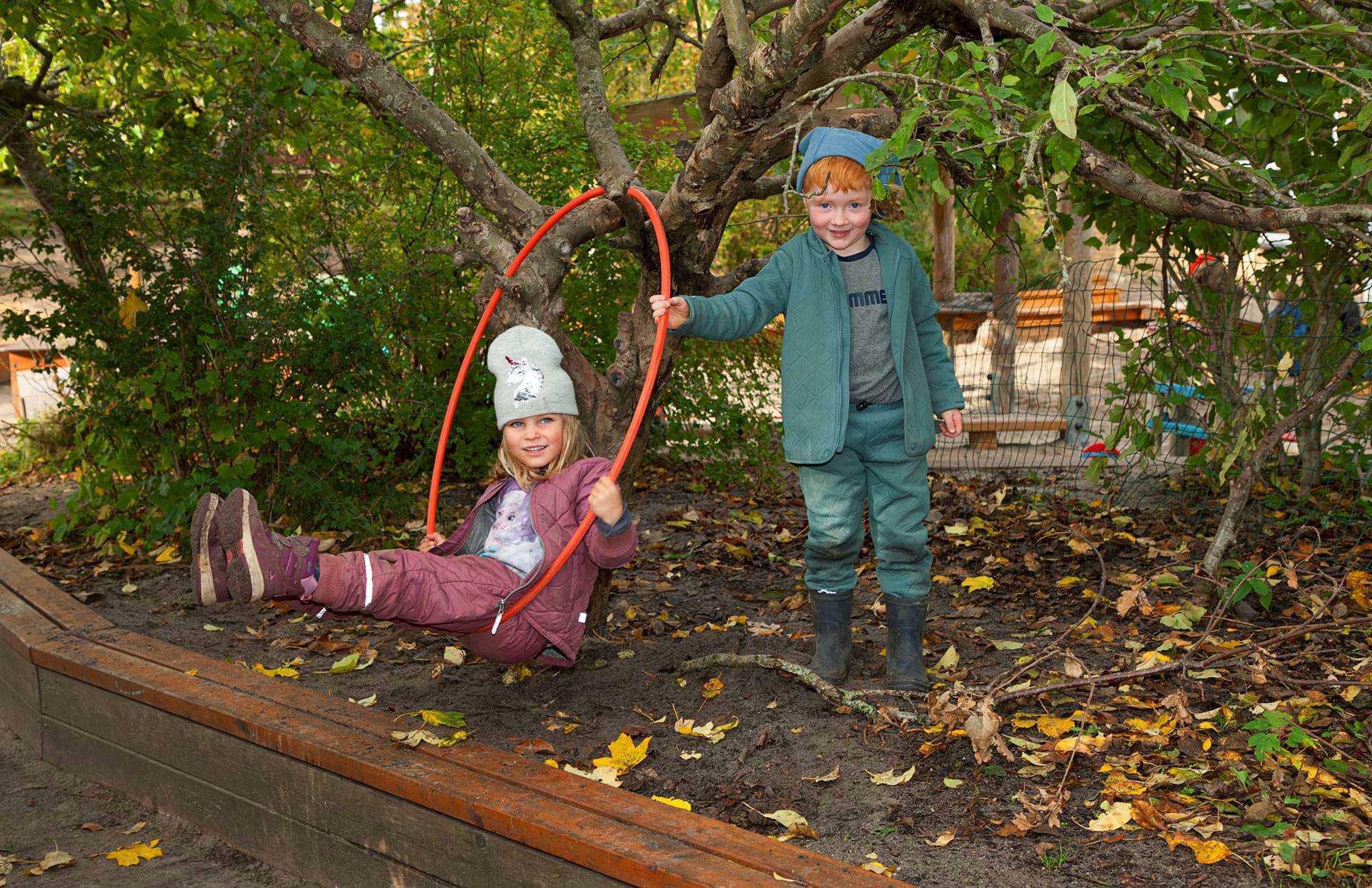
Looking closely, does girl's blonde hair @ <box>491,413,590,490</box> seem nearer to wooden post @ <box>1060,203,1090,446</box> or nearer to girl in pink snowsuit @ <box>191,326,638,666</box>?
girl in pink snowsuit @ <box>191,326,638,666</box>

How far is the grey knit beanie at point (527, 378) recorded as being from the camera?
354cm

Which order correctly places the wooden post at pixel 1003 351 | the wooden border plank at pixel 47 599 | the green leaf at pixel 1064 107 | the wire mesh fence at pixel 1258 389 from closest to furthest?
1. the green leaf at pixel 1064 107
2. the wooden border plank at pixel 47 599
3. the wire mesh fence at pixel 1258 389
4. the wooden post at pixel 1003 351

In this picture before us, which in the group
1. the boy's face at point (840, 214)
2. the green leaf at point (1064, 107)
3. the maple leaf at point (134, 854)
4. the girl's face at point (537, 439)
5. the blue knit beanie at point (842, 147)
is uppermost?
the blue knit beanie at point (842, 147)

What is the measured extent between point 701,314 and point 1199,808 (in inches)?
73.7

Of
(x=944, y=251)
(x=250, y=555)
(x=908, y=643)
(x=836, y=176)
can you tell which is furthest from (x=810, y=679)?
(x=944, y=251)

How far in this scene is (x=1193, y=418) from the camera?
5699 millimetres

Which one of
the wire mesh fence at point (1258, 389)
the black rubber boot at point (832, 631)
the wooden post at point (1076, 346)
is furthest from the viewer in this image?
the wooden post at point (1076, 346)

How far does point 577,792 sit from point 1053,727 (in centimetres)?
140

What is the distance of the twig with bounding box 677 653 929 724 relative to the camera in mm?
3404

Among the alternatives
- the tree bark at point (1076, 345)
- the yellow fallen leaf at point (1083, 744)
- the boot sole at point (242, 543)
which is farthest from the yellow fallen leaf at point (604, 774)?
the tree bark at point (1076, 345)

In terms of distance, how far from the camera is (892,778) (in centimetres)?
307

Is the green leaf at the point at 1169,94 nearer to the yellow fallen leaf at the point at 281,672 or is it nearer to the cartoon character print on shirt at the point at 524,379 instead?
the cartoon character print on shirt at the point at 524,379

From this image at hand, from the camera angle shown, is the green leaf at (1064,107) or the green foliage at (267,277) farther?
the green foliage at (267,277)

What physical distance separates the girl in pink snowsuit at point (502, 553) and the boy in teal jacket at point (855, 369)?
52 centimetres
